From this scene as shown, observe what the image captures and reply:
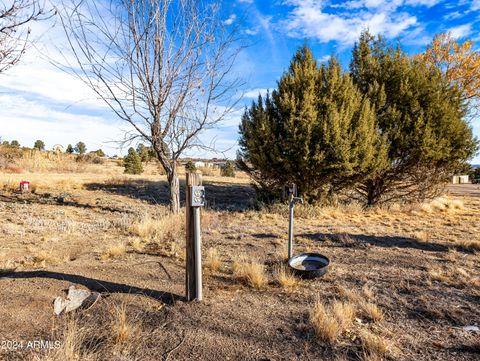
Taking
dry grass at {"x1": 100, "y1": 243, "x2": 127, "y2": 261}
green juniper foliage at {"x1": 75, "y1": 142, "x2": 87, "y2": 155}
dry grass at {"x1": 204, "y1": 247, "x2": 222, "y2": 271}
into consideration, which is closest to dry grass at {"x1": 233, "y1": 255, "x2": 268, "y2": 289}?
dry grass at {"x1": 204, "y1": 247, "x2": 222, "y2": 271}

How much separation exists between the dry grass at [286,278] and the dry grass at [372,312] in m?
0.84

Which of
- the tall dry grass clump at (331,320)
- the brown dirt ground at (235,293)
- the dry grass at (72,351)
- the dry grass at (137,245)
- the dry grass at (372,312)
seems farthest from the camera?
the dry grass at (137,245)

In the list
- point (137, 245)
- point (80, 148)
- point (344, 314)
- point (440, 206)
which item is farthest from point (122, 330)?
point (80, 148)

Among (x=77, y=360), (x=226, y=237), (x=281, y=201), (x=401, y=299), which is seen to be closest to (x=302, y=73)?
(x=281, y=201)

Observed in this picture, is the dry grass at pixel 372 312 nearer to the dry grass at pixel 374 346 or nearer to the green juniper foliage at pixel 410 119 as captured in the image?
the dry grass at pixel 374 346

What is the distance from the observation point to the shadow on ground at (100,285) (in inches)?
127

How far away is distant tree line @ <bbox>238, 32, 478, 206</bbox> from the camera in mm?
8742

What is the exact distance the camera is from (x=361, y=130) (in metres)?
8.91

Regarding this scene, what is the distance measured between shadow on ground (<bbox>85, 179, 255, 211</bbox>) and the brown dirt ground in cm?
444

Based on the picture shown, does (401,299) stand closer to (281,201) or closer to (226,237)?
(226,237)

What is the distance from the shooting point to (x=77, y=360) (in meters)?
2.06

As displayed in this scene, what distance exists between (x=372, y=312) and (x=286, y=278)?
106 centimetres

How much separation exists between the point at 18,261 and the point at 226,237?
3.58 m

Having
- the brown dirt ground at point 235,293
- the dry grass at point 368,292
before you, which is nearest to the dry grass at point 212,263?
the brown dirt ground at point 235,293
